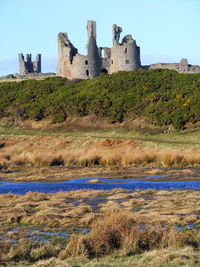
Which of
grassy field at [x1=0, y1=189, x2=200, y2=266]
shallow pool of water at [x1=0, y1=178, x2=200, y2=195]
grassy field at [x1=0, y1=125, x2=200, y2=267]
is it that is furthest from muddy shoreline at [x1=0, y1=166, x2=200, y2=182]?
grassy field at [x1=0, y1=189, x2=200, y2=266]

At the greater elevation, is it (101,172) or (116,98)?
(116,98)

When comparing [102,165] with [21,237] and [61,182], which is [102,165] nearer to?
[61,182]

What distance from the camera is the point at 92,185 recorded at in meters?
30.7

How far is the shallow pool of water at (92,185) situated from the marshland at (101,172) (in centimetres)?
6

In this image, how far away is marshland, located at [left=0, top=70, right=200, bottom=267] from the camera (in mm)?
15312

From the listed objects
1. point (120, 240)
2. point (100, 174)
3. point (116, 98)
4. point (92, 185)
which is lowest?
point (100, 174)

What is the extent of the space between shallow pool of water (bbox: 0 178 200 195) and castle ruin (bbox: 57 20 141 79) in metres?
51.6

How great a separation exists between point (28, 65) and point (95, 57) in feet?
87.3

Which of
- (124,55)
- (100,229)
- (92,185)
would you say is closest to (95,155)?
(92,185)

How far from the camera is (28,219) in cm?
2020

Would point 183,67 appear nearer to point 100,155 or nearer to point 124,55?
point 124,55

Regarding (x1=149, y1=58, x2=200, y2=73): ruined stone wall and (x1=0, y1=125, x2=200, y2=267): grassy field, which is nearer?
(x1=0, y1=125, x2=200, y2=267): grassy field

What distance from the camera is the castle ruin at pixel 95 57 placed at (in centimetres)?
8275

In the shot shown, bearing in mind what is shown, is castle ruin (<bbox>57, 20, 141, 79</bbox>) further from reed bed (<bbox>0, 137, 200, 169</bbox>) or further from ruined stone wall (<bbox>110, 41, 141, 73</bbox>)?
reed bed (<bbox>0, 137, 200, 169</bbox>)
